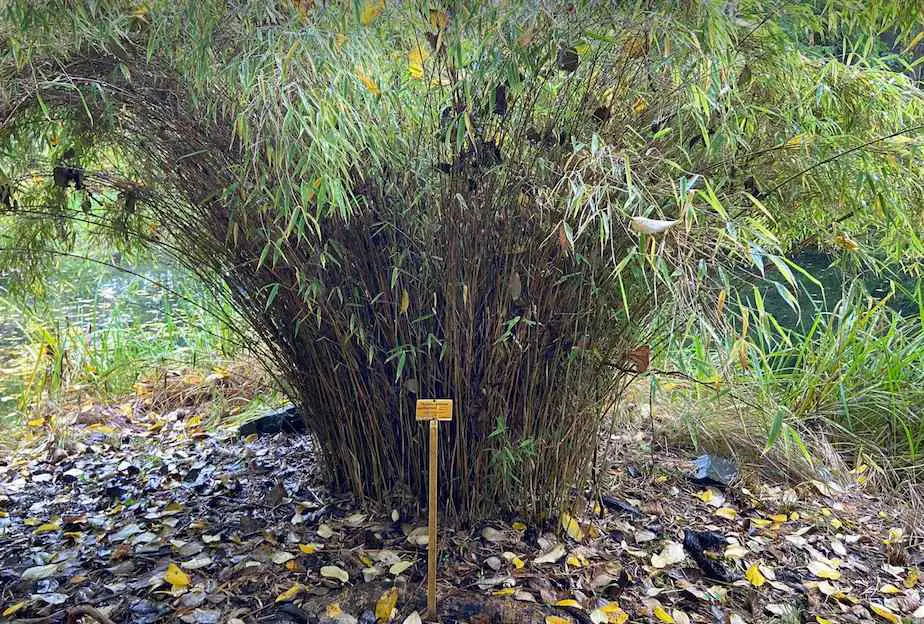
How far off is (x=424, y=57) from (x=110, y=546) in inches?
57.4

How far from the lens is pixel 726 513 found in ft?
7.76

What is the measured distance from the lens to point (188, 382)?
145 inches

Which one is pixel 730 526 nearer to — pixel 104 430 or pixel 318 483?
pixel 318 483

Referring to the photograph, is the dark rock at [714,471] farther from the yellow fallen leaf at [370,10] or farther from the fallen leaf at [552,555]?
the yellow fallen leaf at [370,10]

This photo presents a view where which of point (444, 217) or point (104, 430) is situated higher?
point (444, 217)

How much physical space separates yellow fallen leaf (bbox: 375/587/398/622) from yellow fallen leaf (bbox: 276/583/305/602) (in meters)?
0.19

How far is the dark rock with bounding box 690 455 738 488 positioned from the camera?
2.55m

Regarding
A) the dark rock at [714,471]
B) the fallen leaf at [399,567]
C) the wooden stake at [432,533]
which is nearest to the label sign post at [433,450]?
the wooden stake at [432,533]

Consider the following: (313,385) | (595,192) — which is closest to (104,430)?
(313,385)

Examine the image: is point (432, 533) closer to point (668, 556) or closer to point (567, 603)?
point (567, 603)

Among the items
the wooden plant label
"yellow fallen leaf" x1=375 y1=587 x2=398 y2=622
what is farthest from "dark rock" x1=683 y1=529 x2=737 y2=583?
the wooden plant label

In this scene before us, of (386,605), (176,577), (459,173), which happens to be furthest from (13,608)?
(459,173)

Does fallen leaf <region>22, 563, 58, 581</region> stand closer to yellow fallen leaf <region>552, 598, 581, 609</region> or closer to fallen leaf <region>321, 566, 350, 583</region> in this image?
fallen leaf <region>321, 566, 350, 583</region>

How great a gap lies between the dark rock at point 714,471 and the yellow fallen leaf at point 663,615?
0.81m
